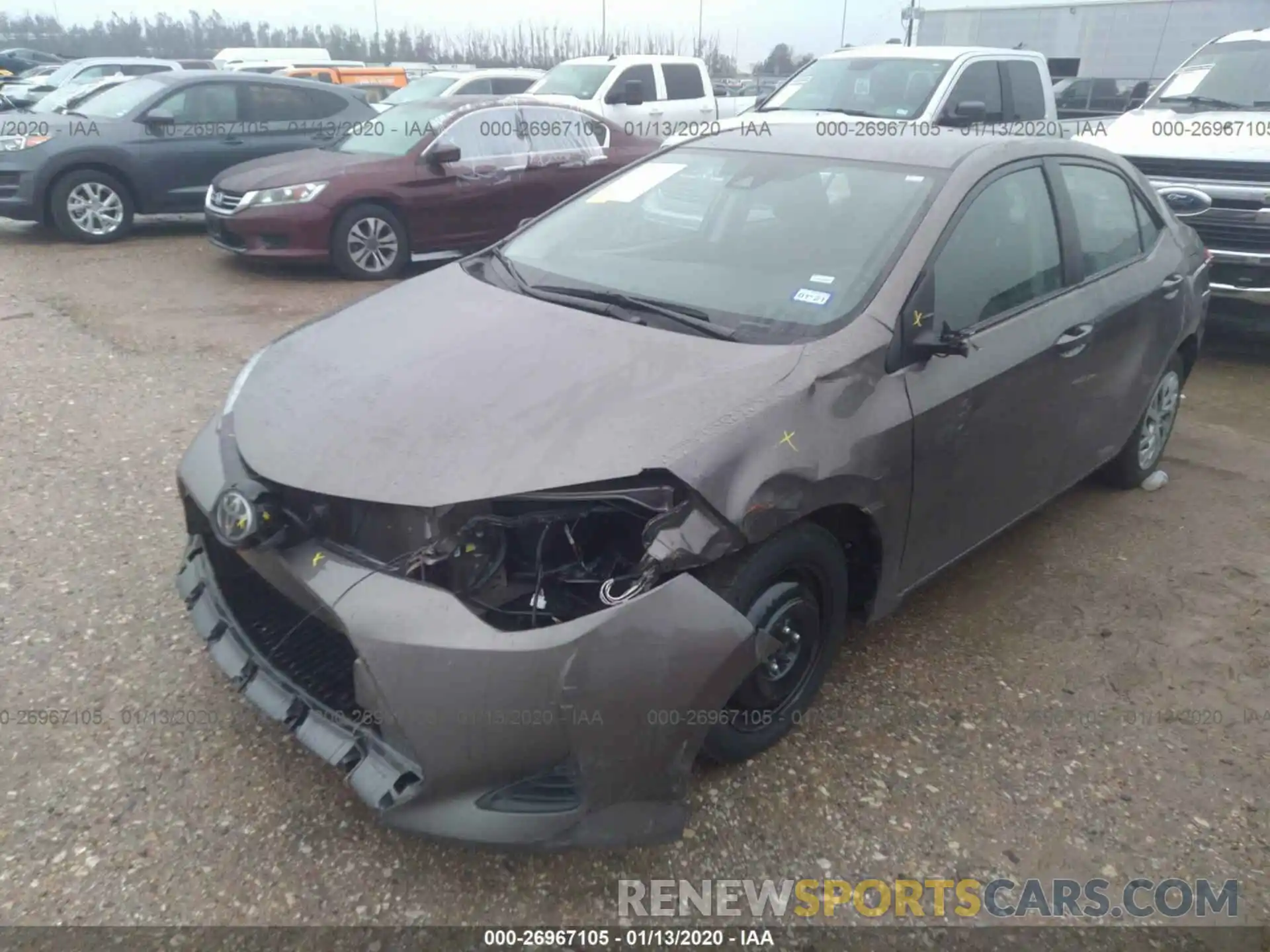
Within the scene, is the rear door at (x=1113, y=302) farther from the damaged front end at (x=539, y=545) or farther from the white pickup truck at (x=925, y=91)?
the white pickup truck at (x=925, y=91)

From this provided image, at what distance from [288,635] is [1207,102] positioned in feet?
27.5

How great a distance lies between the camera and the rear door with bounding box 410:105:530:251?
8625 mm

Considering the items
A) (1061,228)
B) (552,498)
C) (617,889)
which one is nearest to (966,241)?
(1061,228)

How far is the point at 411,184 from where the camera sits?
8.45 m

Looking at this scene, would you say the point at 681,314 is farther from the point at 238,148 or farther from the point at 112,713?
the point at 238,148

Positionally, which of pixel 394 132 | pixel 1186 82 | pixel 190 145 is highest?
pixel 1186 82

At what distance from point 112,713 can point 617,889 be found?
162 cm

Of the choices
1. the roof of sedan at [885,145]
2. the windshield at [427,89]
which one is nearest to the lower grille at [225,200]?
the windshield at [427,89]

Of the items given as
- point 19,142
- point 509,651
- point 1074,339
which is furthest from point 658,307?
point 19,142

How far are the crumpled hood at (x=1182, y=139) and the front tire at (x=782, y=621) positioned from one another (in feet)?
17.0

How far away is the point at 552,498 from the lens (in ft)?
7.41

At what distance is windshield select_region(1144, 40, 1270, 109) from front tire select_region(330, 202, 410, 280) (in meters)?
6.60

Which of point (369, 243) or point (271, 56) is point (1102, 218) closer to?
point (369, 243)

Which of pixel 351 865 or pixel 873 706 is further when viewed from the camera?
pixel 873 706
